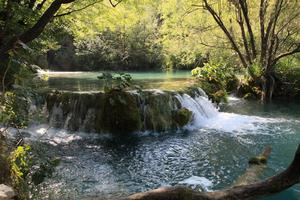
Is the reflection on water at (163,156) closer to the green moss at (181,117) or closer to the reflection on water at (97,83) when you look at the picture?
the green moss at (181,117)

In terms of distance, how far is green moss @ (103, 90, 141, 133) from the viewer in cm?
1105

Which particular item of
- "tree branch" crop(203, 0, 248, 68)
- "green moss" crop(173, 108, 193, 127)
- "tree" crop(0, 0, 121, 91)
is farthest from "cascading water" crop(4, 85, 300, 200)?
"tree branch" crop(203, 0, 248, 68)

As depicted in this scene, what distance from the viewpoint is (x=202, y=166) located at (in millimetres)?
8008

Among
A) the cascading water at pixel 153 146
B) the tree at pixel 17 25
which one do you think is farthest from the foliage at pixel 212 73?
the tree at pixel 17 25

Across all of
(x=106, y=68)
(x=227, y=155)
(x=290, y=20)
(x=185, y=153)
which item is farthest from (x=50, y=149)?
(x=106, y=68)

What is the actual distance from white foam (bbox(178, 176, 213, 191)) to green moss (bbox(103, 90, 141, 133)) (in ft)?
13.8

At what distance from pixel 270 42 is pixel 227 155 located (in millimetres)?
9777

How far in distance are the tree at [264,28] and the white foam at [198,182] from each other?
433 inches

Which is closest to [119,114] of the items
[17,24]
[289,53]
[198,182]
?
[17,24]

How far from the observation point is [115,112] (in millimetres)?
11086

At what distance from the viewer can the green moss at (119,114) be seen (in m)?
11.1

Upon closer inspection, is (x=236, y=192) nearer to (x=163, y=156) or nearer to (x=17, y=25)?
(x=163, y=156)

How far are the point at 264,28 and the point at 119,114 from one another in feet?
34.1

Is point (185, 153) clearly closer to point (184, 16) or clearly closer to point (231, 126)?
point (231, 126)
